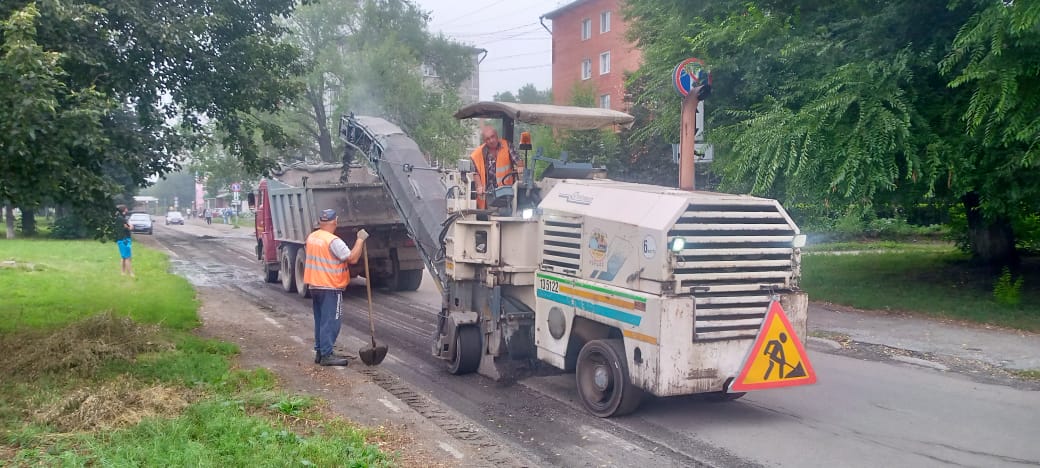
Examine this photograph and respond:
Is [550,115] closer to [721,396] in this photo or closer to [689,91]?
[689,91]

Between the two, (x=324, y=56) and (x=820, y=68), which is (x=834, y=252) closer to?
(x=820, y=68)

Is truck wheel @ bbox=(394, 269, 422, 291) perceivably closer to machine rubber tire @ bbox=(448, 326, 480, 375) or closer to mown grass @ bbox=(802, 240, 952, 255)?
machine rubber tire @ bbox=(448, 326, 480, 375)

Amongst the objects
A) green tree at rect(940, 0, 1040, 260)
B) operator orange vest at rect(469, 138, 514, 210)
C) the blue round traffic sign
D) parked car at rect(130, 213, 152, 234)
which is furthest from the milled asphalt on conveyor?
parked car at rect(130, 213, 152, 234)

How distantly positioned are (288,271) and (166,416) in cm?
1028

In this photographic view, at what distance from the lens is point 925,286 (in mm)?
14719

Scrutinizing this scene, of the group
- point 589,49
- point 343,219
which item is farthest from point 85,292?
point 589,49

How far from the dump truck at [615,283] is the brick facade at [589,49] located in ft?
97.7

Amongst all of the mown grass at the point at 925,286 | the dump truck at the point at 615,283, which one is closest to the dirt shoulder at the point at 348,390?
the dump truck at the point at 615,283

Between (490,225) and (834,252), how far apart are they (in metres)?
17.3

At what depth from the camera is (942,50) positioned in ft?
38.8

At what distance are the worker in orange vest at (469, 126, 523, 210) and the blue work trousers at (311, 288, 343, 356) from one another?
6.08ft

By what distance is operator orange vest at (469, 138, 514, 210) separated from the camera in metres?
9.16

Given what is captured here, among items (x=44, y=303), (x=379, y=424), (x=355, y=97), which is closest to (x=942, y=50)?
(x=379, y=424)

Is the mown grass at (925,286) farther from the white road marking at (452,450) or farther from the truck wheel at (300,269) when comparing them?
the truck wheel at (300,269)
